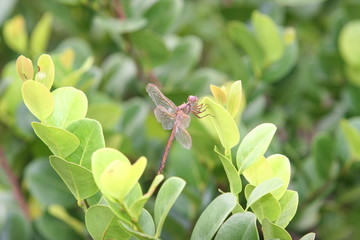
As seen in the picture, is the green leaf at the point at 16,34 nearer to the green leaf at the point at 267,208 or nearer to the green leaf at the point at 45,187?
the green leaf at the point at 45,187

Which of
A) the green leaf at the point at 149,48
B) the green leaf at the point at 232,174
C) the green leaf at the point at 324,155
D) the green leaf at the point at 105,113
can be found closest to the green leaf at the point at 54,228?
the green leaf at the point at 105,113

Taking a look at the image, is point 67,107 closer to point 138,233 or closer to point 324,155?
point 138,233

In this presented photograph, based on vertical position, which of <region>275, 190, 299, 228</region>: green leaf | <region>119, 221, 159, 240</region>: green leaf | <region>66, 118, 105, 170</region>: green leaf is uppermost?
<region>275, 190, 299, 228</region>: green leaf

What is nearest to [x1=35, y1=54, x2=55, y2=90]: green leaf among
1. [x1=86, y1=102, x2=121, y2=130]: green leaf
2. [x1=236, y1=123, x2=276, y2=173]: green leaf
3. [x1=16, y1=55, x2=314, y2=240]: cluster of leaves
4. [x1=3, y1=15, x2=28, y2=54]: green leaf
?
[x1=16, y1=55, x2=314, y2=240]: cluster of leaves

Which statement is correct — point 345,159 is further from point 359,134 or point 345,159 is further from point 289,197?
point 289,197

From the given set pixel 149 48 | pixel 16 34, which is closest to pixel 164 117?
pixel 149 48

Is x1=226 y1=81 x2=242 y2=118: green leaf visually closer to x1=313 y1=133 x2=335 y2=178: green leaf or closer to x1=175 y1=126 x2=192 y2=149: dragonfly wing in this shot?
x1=175 y1=126 x2=192 y2=149: dragonfly wing
